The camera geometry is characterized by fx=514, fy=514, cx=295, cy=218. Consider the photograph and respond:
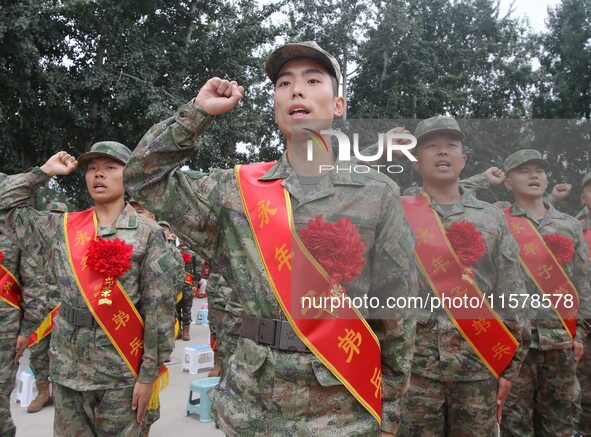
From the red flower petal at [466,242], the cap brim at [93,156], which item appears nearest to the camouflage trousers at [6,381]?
the cap brim at [93,156]

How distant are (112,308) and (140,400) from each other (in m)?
0.57

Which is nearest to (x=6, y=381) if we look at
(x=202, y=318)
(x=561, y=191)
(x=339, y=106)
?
(x=339, y=106)

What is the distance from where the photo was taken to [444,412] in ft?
10.0

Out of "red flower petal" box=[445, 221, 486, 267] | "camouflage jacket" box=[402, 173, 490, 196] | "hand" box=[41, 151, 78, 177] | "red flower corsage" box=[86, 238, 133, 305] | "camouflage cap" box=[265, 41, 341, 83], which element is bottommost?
"red flower corsage" box=[86, 238, 133, 305]

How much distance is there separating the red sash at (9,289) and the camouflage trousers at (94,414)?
147cm

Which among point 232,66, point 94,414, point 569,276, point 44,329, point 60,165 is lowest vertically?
point 94,414

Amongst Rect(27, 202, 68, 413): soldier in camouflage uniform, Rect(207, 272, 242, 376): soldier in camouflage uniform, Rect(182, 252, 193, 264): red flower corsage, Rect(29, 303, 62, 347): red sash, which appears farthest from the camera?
Rect(182, 252, 193, 264): red flower corsage

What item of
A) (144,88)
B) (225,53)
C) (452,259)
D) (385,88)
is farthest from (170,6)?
(452,259)

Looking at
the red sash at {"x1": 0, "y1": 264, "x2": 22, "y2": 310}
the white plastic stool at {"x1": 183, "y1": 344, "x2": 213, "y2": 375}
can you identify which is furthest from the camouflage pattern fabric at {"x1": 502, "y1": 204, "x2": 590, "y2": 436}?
the white plastic stool at {"x1": 183, "y1": 344, "x2": 213, "y2": 375}

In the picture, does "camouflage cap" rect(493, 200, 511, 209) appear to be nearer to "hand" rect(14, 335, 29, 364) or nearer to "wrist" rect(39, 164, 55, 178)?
"wrist" rect(39, 164, 55, 178)

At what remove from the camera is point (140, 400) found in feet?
10.1

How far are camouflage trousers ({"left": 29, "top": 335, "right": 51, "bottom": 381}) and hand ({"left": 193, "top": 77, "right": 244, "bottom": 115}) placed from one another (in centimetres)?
451

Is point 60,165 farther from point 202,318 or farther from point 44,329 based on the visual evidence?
point 202,318

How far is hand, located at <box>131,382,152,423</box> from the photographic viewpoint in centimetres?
306
